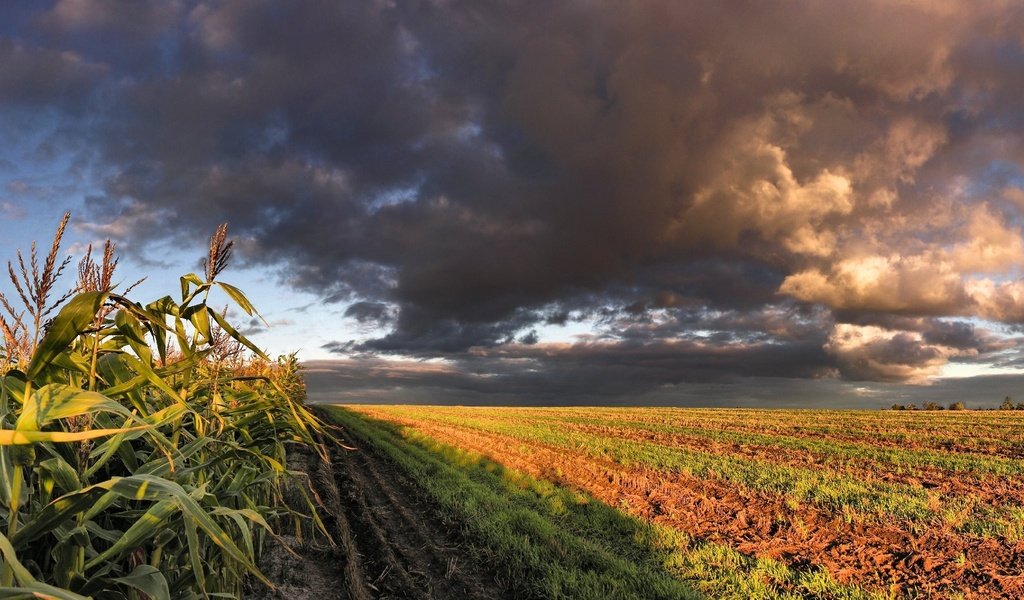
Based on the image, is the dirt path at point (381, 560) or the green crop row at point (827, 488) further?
the green crop row at point (827, 488)

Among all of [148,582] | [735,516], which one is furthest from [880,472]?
[148,582]

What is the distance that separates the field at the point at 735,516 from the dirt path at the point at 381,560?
1.41 feet

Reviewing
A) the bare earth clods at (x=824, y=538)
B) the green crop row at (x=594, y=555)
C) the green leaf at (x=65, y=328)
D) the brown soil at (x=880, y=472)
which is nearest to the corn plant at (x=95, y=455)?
the green leaf at (x=65, y=328)

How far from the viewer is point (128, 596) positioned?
8.68ft

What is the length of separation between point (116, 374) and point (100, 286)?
74cm

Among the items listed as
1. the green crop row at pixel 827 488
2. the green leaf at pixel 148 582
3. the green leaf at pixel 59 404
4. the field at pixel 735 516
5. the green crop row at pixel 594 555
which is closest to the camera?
the green leaf at pixel 59 404

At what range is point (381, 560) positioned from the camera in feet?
24.3

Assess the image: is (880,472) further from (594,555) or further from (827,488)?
(594,555)

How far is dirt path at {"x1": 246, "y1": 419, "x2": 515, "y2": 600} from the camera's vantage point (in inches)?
255

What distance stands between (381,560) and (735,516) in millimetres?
6580

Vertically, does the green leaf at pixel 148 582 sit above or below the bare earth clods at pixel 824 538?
above

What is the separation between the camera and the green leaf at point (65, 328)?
1831mm

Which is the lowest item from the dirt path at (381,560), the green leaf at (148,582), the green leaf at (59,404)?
the dirt path at (381,560)

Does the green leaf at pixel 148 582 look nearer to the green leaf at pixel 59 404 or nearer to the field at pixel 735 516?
the green leaf at pixel 59 404
